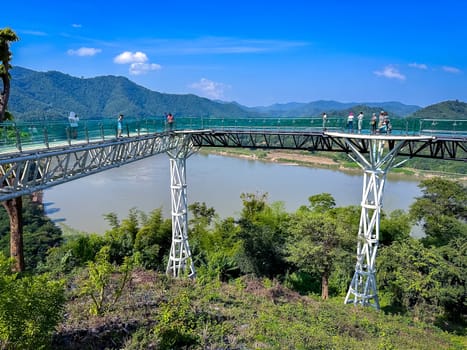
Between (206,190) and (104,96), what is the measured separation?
15709 cm

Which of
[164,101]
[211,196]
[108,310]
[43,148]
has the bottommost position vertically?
[211,196]

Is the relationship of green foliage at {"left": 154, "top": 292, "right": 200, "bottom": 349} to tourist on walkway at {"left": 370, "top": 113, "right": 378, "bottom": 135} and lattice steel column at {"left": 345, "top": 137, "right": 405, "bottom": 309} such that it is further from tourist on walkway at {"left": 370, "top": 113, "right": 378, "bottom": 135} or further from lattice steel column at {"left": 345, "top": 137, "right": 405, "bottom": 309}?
tourist on walkway at {"left": 370, "top": 113, "right": 378, "bottom": 135}

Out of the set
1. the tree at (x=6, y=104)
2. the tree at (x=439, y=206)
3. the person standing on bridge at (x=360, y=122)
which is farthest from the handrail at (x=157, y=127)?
the tree at (x=439, y=206)

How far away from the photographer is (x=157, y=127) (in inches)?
491

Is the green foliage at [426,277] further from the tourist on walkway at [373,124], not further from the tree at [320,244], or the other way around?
the tourist on walkway at [373,124]

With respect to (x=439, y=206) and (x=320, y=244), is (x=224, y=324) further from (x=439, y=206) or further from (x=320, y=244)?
(x=439, y=206)

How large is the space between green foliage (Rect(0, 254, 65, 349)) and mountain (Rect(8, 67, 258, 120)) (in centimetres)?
12743

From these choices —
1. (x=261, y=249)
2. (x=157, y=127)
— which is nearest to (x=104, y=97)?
(x=261, y=249)

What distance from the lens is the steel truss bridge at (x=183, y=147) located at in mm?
7375

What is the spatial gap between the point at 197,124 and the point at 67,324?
8.68m

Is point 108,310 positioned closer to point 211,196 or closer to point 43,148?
point 43,148

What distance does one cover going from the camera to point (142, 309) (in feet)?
26.0

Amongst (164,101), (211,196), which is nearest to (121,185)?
(211,196)

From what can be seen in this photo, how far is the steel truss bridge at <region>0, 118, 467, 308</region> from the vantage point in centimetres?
738
